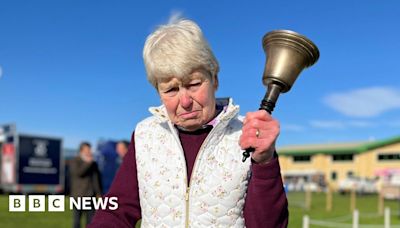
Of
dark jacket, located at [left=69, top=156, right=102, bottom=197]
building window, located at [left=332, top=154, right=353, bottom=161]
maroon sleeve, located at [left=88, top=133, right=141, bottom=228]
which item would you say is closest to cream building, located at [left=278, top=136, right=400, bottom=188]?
building window, located at [left=332, top=154, right=353, bottom=161]

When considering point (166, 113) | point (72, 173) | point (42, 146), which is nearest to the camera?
Answer: point (166, 113)

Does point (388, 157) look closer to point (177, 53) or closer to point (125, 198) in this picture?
point (125, 198)

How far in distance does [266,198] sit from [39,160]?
25.3 m

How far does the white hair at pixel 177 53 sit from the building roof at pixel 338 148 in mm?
61967

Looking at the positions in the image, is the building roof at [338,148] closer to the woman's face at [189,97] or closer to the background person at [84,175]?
the background person at [84,175]

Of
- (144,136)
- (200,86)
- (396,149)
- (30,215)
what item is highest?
(396,149)

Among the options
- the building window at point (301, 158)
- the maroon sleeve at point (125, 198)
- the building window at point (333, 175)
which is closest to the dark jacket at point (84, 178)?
the maroon sleeve at point (125, 198)

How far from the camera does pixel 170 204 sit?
2008mm

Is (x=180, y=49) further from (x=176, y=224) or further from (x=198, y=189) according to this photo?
(x=176, y=224)

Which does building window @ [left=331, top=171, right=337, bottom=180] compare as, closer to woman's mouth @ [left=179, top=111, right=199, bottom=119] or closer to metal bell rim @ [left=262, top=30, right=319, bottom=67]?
woman's mouth @ [left=179, top=111, right=199, bottom=119]

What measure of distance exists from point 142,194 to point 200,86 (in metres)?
0.48

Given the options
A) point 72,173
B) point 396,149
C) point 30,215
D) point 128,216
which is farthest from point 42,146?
point 396,149

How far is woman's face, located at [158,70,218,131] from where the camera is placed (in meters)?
1.88

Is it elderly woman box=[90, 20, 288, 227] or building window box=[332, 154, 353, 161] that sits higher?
building window box=[332, 154, 353, 161]
